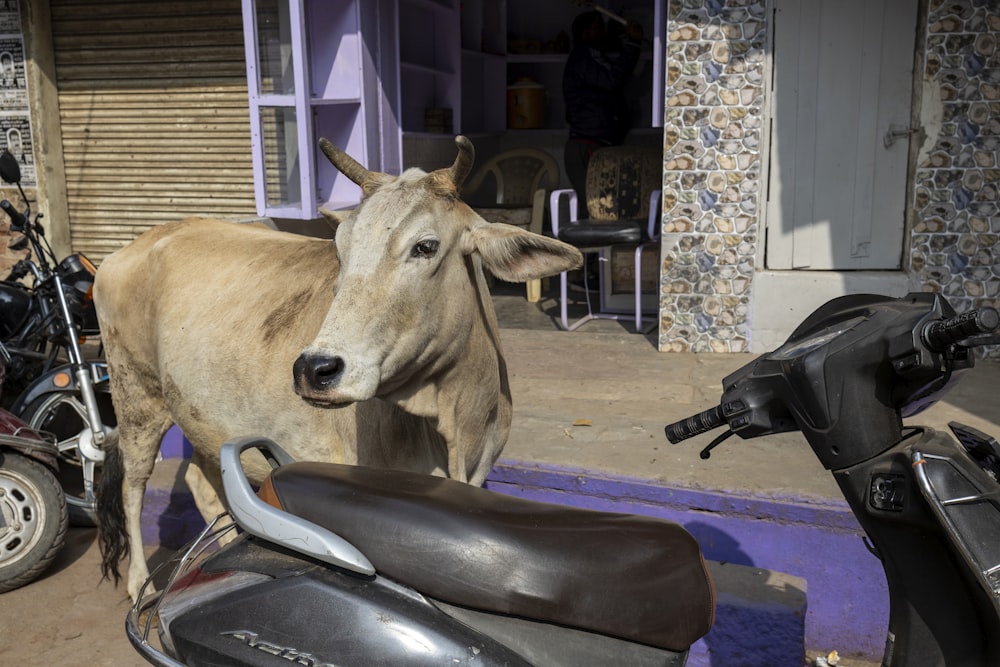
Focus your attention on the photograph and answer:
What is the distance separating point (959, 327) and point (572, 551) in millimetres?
732

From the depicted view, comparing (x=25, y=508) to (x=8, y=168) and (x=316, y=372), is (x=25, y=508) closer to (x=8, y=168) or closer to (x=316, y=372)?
(x=8, y=168)

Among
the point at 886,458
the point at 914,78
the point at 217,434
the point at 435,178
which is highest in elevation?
the point at 914,78

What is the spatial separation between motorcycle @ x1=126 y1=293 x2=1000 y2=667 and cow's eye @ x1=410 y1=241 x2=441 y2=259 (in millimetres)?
787

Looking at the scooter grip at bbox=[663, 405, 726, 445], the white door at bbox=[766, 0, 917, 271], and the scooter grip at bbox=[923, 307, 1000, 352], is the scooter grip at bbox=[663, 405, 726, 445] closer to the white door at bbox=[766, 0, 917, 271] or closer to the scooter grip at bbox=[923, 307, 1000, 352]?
the scooter grip at bbox=[923, 307, 1000, 352]

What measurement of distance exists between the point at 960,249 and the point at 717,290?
1.47 m

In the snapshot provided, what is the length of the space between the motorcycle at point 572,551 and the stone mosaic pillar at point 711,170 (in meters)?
4.18

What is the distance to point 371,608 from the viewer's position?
154 centimetres

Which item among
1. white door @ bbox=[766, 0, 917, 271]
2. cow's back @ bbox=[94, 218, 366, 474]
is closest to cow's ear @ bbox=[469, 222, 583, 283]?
cow's back @ bbox=[94, 218, 366, 474]

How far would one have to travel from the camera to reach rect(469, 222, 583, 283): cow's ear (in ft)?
8.70

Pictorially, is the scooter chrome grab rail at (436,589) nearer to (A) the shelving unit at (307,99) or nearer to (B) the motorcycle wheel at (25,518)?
(B) the motorcycle wheel at (25,518)

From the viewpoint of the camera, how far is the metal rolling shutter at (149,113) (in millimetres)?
7609

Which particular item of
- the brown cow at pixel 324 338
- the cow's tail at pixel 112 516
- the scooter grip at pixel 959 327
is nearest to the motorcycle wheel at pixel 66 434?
the cow's tail at pixel 112 516

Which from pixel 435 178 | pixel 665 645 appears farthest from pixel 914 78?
pixel 665 645

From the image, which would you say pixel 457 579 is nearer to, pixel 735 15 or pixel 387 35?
pixel 735 15
